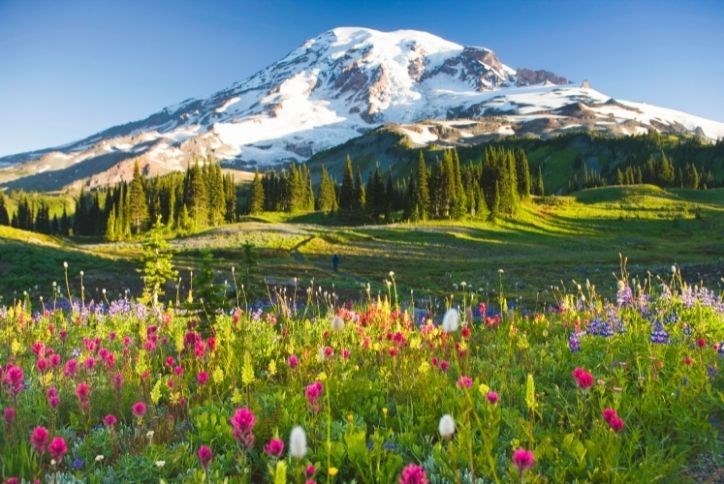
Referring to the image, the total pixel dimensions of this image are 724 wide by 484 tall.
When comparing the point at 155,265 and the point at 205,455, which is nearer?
the point at 205,455

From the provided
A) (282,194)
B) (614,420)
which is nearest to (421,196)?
(282,194)

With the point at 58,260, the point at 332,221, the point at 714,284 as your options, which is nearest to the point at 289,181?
the point at 332,221

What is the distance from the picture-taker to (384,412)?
165 inches

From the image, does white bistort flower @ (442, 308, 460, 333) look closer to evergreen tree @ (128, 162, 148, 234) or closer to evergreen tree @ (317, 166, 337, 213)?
evergreen tree @ (128, 162, 148, 234)

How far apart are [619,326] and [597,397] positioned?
2.42 meters

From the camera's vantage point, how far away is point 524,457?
2436mm

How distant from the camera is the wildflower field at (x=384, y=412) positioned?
344 cm

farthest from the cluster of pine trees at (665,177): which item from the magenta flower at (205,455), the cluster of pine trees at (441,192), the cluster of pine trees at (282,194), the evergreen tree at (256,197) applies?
the magenta flower at (205,455)

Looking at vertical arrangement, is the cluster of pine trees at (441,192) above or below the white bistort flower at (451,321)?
above

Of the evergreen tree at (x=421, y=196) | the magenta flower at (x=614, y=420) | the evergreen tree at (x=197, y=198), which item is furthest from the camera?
the evergreen tree at (x=197, y=198)

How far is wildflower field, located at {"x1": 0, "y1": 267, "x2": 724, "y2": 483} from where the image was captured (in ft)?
11.3

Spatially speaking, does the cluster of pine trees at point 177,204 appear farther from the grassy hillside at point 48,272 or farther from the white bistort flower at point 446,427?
the white bistort flower at point 446,427

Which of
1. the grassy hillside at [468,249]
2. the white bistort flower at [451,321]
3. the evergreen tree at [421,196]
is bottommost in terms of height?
the grassy hillside at [468,249]

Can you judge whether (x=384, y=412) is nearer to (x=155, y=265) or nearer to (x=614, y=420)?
(x=614, y=420)
